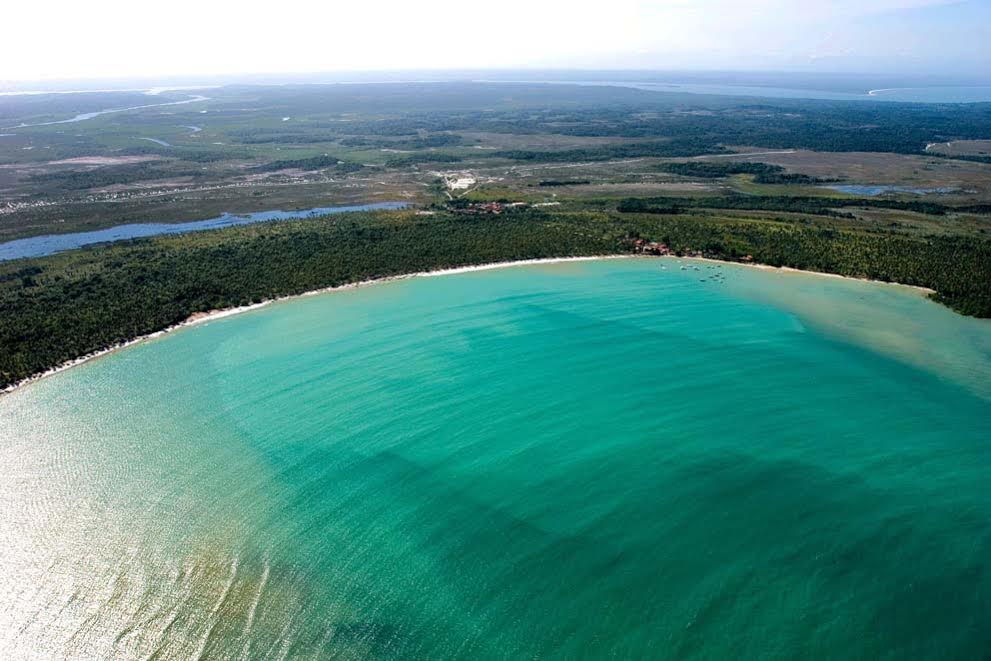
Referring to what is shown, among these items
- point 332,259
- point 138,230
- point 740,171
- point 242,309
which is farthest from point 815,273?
point 138,230

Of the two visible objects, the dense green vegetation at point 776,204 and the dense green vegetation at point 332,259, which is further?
the dense green vegetation at point 776,204

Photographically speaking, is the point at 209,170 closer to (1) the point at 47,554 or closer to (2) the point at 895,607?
(1) the point at 47,554

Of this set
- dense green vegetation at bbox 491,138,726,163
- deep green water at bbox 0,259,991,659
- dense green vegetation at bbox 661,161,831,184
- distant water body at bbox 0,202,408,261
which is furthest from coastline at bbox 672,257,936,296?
dense green vegetation at bbox 491,138,726,163

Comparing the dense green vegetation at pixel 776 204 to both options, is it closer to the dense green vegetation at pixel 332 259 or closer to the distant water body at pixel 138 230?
the dense green vegetation at pixel 332 259

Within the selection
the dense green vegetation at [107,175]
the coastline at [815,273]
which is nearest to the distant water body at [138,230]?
the dense green vegetation at [107,175]

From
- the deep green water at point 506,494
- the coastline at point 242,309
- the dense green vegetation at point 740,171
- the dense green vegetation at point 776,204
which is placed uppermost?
the dense green vegetation at point 740,171

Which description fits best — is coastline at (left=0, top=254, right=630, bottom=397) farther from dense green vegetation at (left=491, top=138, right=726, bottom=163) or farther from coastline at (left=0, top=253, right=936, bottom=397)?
dense green vegetation at (left=491, top=138, right=726, bottom=163)

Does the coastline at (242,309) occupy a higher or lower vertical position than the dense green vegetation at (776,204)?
lower
